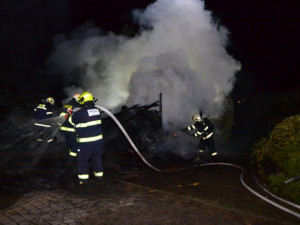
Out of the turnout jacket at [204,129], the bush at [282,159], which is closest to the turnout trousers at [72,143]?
the turnout jacket at [204,129]

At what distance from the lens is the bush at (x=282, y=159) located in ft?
15.1

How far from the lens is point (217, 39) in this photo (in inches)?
465

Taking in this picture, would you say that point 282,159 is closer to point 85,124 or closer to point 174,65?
point 85,124

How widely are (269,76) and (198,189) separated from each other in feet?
63.7

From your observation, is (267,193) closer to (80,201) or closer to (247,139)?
(80,201)

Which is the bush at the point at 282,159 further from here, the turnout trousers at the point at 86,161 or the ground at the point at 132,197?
the turnout trousers at the point at 86,161

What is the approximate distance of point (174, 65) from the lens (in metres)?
10.8

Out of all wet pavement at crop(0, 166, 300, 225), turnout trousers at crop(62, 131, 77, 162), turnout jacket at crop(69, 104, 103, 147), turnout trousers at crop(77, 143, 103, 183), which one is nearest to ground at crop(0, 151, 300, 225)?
wet pavement at crop(0, 166, 300, 225)

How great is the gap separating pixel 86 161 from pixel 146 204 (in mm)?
1637

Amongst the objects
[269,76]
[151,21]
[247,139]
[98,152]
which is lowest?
[247,139]

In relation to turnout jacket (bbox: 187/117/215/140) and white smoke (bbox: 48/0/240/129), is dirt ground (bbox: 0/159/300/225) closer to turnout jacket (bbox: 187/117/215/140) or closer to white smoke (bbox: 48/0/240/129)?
turnout jacket (bbox: 187/117/215/140)

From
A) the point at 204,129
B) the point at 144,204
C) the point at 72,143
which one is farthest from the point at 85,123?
the point at 204,129

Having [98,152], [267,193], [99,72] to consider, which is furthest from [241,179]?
[99,72]

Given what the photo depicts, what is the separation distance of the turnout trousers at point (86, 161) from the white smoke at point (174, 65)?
477 centimetres
